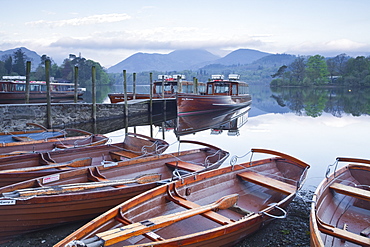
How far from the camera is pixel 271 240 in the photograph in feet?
19.9

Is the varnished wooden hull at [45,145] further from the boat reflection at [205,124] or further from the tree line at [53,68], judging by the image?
the tree line at [53,68]

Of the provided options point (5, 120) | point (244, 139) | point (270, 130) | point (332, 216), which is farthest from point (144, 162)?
point (270, 130)

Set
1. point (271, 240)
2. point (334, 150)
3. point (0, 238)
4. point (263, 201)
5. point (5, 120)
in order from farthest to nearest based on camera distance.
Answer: point (5, 120)
point (334, 150)
point (263, 201)
point (271, 240)
point (0, 238)

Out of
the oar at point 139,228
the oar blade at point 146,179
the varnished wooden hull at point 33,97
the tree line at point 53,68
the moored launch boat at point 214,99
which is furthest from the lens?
the tree line at point 53,68

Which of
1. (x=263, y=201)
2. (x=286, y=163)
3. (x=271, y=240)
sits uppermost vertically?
(x=286, y=163)

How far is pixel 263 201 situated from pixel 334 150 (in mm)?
9626

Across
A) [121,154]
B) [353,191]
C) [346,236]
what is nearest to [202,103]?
[121,154]

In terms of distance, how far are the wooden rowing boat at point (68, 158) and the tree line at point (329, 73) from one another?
9297cm

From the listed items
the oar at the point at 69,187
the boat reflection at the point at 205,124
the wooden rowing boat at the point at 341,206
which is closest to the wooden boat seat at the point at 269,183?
the wooden rowing boat at the point at 341,206

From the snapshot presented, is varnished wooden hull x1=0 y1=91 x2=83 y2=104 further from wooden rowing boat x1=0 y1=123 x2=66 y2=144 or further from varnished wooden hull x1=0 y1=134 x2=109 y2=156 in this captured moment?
varnished wooden hull x1=0 y1=134 x2=109 y2=156

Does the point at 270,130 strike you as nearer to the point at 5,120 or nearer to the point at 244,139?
the point at 244,139

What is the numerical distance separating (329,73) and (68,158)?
120060 millimetres

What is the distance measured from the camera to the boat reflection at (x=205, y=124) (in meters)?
20.4

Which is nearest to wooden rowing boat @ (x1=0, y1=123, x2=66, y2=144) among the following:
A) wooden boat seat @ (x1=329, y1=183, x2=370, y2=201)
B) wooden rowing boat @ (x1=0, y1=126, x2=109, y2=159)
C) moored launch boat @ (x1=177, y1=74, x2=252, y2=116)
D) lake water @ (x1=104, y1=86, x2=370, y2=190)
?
wooden rowing boat @ (x1=0, y1=126, x2=109, y2=159)
